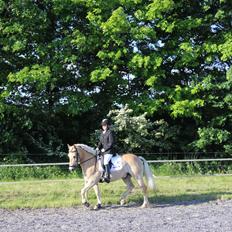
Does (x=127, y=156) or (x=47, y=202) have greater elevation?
(x=127, y=156)

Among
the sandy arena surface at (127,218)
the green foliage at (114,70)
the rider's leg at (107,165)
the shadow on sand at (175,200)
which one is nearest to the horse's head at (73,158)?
the rider's leg at (107,165)

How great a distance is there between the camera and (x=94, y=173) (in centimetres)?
1346

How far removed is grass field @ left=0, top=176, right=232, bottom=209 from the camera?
14094 mm

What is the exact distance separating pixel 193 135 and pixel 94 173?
33.6ft

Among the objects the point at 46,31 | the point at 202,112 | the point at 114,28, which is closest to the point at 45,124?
the point at 46,31

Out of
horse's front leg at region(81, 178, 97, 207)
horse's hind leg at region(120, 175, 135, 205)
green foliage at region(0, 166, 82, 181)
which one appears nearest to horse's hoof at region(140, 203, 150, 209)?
horse's hind leg at region(120, 175, 135, 205)

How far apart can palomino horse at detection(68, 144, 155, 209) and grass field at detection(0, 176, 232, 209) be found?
71cm

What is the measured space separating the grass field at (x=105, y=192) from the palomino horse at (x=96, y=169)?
0.71 m

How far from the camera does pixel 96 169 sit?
1351cm

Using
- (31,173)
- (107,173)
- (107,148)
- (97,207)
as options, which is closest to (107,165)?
(107,173)

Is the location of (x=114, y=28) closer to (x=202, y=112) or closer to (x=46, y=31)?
(x=46, y=31)

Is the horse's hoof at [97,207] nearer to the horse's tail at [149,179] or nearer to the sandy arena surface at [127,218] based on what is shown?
the sandy arena surface at [127,218]

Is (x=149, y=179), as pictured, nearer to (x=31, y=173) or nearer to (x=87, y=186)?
(x=87, y=186)

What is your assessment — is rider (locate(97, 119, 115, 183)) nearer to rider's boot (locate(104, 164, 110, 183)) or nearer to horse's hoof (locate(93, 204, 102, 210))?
rider's boot (locate(104, 164, 110, 183))
